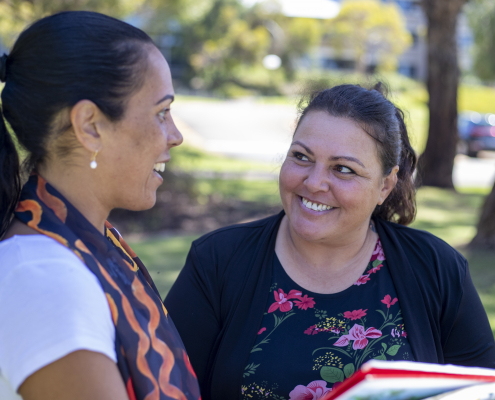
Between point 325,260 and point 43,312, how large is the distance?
1468mm

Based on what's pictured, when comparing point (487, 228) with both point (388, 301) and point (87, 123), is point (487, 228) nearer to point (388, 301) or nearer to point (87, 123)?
point (388, 301)

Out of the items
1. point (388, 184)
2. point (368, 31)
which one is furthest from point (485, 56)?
point (388, 184)

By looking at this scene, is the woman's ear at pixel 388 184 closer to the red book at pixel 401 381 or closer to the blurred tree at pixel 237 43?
the red book at pixel 401 381

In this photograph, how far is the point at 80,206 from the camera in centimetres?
150

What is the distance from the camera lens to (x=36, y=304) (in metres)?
1.21

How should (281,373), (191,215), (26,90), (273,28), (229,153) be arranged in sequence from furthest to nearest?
(273,28), (229,153), (191,215), (281,373), (26,90)

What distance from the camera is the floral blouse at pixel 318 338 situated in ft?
6.98

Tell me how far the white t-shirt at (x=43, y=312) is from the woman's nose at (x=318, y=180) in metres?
1.19

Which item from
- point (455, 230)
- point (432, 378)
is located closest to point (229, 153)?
point (455, 230)

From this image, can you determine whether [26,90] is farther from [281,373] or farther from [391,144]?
[391,144]

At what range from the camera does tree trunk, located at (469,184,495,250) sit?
645 centimetres

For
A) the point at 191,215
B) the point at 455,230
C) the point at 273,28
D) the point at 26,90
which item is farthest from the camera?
the point at 273,28

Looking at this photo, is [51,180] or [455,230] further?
[455,230]

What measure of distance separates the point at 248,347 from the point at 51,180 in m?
1.09
